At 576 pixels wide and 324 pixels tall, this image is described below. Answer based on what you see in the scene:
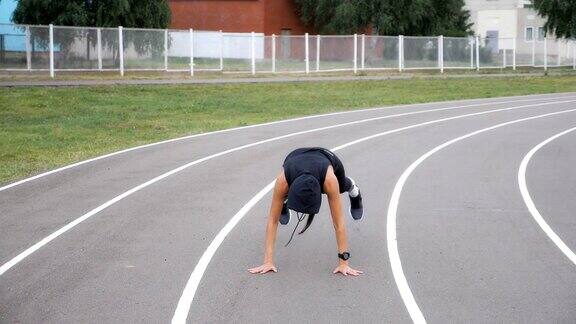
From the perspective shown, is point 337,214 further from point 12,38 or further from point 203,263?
point 12,38

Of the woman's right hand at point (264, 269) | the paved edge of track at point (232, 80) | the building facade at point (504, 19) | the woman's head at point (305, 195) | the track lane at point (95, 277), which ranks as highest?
the building facade at point (504, 19)

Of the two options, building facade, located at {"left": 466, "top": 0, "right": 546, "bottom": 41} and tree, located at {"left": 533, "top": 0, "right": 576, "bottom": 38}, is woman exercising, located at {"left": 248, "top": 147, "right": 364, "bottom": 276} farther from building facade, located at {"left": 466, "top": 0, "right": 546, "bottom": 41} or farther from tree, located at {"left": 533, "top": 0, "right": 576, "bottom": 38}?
building facade, located at {"left": 466, "top": 0, "right": 546, "bottom": 41}

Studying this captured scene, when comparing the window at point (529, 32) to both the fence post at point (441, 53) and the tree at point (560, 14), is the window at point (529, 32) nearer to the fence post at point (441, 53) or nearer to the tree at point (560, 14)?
the tree at point (560, 14)

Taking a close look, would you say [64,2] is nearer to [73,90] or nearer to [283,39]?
[283,39]

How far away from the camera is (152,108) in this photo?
89.4 ft

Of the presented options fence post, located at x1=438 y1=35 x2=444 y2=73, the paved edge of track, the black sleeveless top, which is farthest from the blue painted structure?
the black sleeveless top

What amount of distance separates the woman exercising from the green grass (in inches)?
294

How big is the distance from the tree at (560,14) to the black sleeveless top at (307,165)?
152 feet

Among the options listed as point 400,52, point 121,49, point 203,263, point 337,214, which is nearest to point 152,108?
point 121,49

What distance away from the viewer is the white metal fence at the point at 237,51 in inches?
1312

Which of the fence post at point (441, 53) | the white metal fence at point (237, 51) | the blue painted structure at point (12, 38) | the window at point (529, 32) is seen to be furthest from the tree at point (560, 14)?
the blue painted structure at point (12, 38)

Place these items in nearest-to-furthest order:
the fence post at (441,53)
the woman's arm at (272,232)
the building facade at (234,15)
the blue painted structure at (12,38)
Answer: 1. the woman's arm at (272,232)
2. the blue painted structure at (12,38)
3. the fence post at (441,53)
4. the building facade at (234,15)

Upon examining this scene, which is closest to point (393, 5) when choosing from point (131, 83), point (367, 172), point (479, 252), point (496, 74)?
point (496, 74)

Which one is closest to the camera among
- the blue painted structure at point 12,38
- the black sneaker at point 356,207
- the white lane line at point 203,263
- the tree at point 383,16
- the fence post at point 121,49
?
the white lane line at point 203,263
